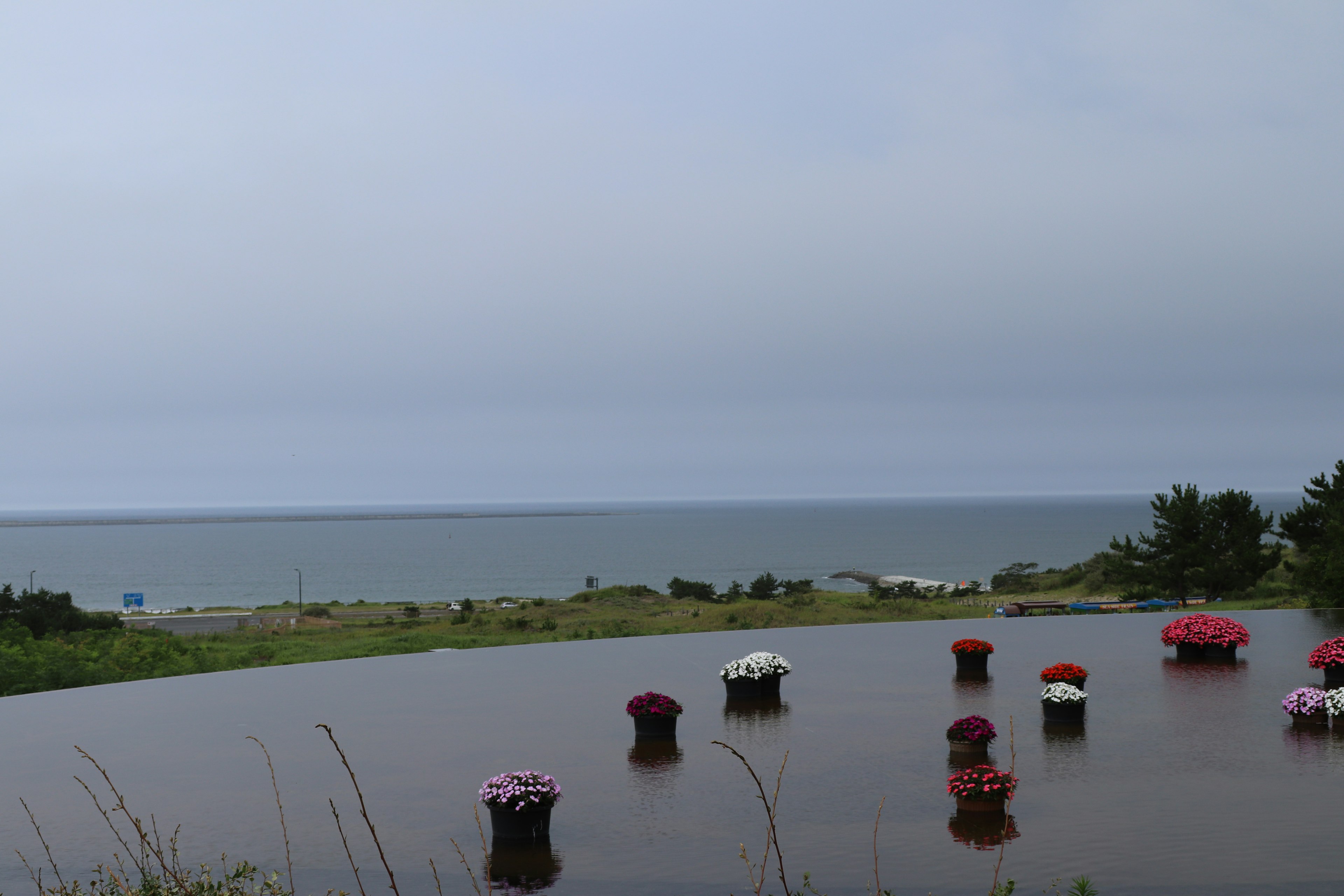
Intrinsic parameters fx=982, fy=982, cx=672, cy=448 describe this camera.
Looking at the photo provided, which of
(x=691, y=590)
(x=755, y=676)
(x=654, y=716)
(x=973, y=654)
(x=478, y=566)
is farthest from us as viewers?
(x=478, y=566)

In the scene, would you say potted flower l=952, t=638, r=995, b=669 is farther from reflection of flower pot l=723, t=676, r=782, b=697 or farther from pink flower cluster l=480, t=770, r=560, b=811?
pink flower cluster l=480, t=770, r=560, b=811

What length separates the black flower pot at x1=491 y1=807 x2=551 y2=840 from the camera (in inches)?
310

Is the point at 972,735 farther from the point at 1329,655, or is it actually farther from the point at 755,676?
the point at 1329,655

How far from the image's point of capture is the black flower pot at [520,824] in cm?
788

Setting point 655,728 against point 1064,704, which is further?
point 1064,704

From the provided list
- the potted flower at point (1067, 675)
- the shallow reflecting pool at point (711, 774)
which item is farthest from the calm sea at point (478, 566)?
the potted flower at point (1067, 675)

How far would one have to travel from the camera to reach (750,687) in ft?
47.3

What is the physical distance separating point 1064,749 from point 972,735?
134cm

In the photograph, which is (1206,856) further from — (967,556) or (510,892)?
(967,556)

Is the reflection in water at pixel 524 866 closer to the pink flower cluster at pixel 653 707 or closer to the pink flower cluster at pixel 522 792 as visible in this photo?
the pink flower cluster at pixel 522 792

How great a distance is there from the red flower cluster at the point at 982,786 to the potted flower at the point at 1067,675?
564 cm

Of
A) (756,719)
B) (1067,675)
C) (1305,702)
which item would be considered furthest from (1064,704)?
(756,719)

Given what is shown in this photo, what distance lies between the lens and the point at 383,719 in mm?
13672

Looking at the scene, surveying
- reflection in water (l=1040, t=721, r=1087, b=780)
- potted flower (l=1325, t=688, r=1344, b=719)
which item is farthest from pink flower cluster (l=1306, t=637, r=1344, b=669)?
reflection in water (l=1040, t=721, r=1087, b=780)
